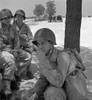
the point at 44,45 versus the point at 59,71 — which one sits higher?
the point at 44,45

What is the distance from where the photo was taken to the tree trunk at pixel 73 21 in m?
5.18

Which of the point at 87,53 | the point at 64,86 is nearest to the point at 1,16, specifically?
the point at 64,86

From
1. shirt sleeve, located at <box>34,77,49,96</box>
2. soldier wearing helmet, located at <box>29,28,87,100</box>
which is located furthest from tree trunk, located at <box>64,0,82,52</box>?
soldier wearing helmet, located at <box>29,28,87,100</box>

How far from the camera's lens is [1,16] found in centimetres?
385

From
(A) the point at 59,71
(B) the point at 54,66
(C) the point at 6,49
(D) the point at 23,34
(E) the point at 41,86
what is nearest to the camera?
(A) the point at 59,71

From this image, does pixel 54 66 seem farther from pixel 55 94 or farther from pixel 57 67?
pixel 55 94

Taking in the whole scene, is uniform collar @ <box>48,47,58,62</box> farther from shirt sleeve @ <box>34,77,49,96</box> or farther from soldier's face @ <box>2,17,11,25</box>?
soldier's face @ <box>2,17,11,25</box>

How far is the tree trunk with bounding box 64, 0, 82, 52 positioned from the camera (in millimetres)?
5184

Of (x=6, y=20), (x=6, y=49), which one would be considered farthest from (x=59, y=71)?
(x=6, y=20)

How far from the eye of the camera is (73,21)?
17.2 ft

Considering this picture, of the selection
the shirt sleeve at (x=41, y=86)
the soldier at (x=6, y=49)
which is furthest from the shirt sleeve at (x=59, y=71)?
the soldier at (x=6, y=49)

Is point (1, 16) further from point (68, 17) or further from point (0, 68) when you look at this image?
point (68, 17)

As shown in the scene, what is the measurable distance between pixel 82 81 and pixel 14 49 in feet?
7.44

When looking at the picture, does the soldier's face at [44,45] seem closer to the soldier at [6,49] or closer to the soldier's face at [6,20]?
the soldier at [6,49]
